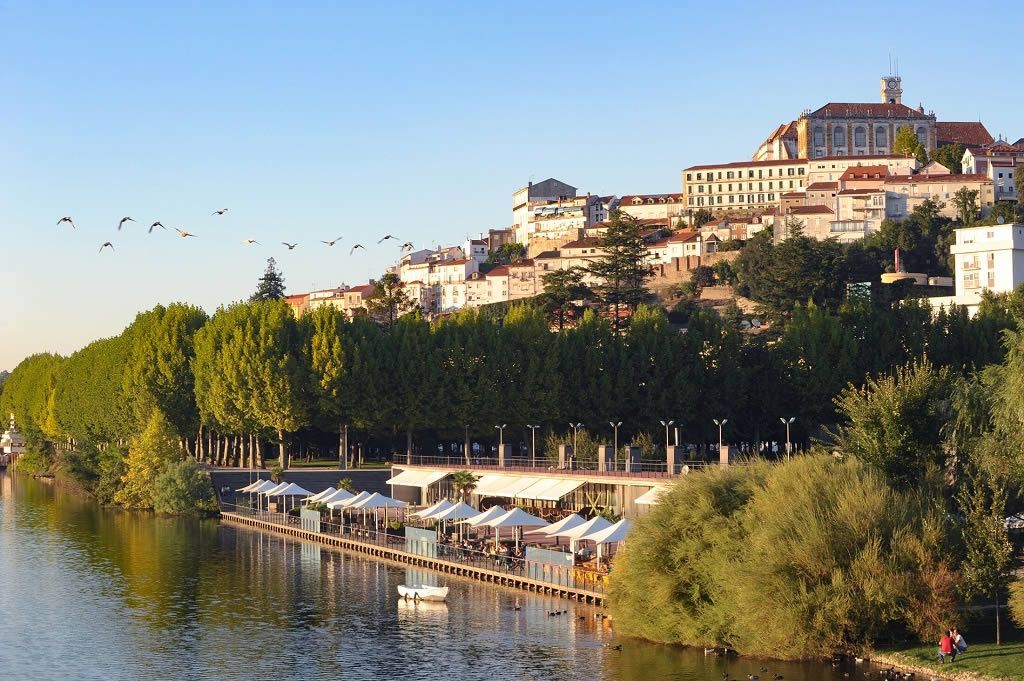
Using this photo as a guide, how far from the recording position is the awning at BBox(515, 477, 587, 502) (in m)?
74.3

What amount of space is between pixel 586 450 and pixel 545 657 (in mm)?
39644

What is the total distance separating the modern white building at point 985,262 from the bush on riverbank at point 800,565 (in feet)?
328

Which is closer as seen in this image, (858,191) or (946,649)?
(946,649)

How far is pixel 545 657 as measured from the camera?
4669cm

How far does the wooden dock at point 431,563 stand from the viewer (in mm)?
57778

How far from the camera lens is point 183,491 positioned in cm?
9706

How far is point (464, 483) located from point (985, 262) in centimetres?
8015

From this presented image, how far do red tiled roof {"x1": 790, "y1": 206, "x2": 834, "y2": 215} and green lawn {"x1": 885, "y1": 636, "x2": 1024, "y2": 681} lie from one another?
135847mm

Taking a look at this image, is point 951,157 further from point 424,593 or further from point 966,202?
point 424,593

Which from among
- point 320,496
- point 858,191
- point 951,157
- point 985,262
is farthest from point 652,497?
point 951,157

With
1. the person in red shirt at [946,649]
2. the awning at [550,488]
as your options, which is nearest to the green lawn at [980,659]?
the person in red shirt at [946,649]

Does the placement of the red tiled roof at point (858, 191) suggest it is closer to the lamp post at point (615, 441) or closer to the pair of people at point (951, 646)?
the lamp post at point (615, 441)

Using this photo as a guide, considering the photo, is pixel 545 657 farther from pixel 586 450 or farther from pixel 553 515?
pixel 586 450

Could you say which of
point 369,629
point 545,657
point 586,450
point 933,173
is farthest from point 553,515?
point 933,173
